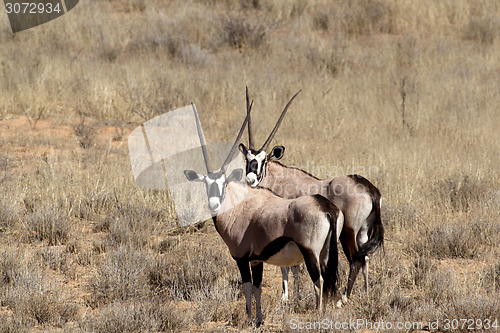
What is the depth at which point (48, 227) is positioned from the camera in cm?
731

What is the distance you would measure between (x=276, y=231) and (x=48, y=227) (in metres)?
3.52

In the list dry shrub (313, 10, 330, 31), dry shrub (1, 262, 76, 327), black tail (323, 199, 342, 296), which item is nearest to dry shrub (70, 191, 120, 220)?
dry shrub (1, 262, 76, 327)

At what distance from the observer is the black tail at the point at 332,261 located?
4.91 metres

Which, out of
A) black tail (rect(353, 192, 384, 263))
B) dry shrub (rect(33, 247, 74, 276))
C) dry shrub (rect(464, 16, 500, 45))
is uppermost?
black tail (rect(353, 192, 384, 263))

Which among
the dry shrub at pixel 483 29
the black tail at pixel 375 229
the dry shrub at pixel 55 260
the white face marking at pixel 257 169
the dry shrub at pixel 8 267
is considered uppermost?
the white face marking at pixel 257 169

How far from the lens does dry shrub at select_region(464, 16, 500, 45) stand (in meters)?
17.5

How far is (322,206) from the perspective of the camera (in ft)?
16.1

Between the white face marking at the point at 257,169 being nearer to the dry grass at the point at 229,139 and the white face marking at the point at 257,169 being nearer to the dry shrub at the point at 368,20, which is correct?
the dry grass at the point at 229,139

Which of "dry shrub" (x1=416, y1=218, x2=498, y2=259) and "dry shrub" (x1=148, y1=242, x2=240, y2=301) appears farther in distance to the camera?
"dry shrub" (x1=416, y1=218, x2=498, y2=259)

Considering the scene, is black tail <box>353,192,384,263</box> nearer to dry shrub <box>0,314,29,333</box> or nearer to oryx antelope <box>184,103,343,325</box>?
oryx antelope <box>184,103,343,325</box>

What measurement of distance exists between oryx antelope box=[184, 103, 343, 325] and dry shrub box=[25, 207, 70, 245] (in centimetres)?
261

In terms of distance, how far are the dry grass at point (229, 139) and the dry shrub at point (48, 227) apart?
0.02 metres

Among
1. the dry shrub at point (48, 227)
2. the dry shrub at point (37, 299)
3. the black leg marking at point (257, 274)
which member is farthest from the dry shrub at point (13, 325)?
the dry shrub at point (48, 227)

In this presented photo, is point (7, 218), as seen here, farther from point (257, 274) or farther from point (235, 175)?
point (257, 274)
